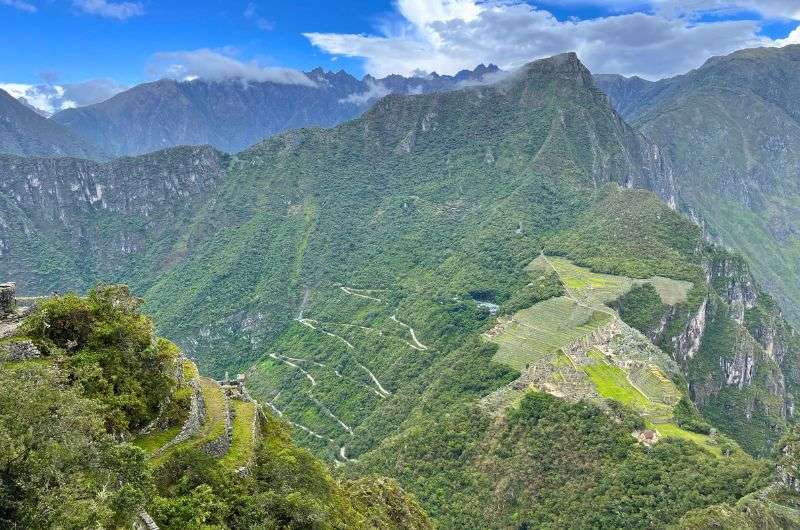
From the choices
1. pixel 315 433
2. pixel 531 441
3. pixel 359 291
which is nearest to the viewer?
pixel 531 441

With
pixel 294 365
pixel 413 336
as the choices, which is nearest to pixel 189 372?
pixel 413 336

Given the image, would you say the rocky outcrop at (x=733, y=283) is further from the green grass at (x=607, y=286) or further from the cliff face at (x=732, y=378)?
the green grass at (x=607, y=286)

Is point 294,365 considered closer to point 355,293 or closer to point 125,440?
point 355,293

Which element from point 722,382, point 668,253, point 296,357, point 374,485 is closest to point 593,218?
point 668,253

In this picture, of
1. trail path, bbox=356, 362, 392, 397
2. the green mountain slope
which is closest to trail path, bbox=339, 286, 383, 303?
the green mountain slope

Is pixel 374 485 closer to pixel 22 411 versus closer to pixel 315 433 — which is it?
pixel 22 411

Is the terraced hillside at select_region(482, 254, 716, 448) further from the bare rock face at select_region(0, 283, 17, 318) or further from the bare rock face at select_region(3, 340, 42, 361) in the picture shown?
the bare rock face at select_region(3, 340, 42, 361)
